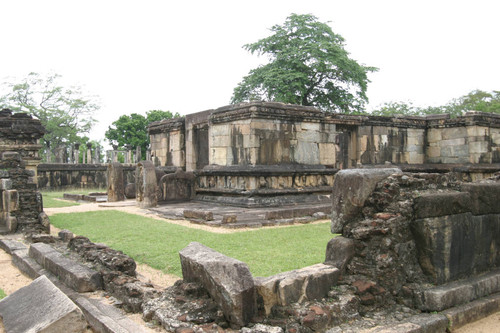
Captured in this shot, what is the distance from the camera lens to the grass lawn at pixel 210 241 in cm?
576

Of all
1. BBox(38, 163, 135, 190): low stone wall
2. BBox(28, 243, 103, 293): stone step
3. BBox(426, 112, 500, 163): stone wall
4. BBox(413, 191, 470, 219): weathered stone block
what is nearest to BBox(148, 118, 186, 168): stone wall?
BBox(38, 163, 135, 190): low stone wall

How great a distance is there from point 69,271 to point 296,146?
870 centimetres

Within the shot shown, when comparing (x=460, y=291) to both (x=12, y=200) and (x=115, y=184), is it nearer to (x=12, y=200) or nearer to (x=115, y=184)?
(x=12, y=200)

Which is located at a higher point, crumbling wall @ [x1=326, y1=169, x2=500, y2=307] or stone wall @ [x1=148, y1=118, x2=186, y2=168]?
stone wall @ [x1=148, y1=118, x2=186, y2=168]

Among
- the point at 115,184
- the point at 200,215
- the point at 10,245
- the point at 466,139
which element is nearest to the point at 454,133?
the point at 466,139

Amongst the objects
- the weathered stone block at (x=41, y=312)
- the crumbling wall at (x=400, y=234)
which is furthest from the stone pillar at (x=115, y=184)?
the crumbling wall at (x=400, y=234)

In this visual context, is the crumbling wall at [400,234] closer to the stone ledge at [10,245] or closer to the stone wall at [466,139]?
the stone ledge at [10,245]

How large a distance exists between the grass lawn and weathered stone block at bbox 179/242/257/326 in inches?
55.6

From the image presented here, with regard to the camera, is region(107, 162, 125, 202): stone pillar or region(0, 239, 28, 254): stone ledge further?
region(107, 162, 125, 202): stone pillar

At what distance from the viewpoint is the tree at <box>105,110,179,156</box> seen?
137 feet

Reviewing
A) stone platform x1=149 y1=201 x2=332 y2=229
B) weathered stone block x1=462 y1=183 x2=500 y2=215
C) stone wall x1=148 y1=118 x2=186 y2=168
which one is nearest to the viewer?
weathered stone block x1=462 y1=183 x2=500 y2=215

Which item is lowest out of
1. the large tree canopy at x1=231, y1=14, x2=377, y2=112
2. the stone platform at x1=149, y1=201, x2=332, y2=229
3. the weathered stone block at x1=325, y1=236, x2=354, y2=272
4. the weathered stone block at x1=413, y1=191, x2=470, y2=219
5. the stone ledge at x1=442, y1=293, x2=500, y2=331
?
the stone ledge at x1=442, y1=293, x2=500, y2=331

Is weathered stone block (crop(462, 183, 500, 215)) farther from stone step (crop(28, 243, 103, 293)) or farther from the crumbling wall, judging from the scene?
stone step (crop(28, 243, 103, 293))

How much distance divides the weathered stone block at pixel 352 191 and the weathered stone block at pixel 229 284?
1.30 metres
